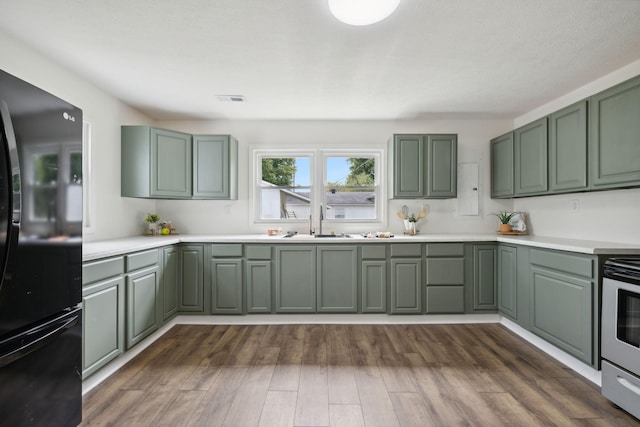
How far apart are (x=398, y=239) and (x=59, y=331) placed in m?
2.78

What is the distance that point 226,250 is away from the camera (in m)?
3.24

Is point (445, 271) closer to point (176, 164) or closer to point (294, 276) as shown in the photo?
point (294, 276)

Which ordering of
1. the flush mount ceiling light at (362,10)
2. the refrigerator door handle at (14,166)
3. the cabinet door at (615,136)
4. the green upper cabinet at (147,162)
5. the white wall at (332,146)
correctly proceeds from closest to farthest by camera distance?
the refrigerator door handle at (14,166) → the flush mount ceiling light at (362,10) → the cabinet door at (615,136) → the green upper cabinet at (147,162) → the white wall at (332,146)

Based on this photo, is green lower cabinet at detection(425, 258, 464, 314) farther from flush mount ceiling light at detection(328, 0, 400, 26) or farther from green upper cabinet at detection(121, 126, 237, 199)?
green upper cabinet at detection(121, 126, 237, 199)

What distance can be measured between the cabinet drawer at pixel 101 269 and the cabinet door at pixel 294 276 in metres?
1.45

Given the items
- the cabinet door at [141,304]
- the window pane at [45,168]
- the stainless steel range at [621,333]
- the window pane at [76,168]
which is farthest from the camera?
the cabinet door at [141,304]

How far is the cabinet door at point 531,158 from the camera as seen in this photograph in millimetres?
2934

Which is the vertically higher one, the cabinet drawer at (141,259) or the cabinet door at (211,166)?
the cabinet door at (211,166)

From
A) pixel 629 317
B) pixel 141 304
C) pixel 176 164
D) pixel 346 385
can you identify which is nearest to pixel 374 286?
pixel 346 385

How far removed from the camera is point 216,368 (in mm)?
2326

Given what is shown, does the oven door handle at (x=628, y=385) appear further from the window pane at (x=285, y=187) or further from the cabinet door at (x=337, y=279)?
the window pane at (x=285, y=187)

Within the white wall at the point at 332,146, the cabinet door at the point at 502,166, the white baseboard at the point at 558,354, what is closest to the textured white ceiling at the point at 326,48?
the cabinet door at the point at 502,166

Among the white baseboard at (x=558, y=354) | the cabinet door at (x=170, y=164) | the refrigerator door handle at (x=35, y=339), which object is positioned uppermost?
the cabinet door at (x=170, y=164)

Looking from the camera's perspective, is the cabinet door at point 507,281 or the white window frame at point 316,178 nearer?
the cabinet door at point 507,281
